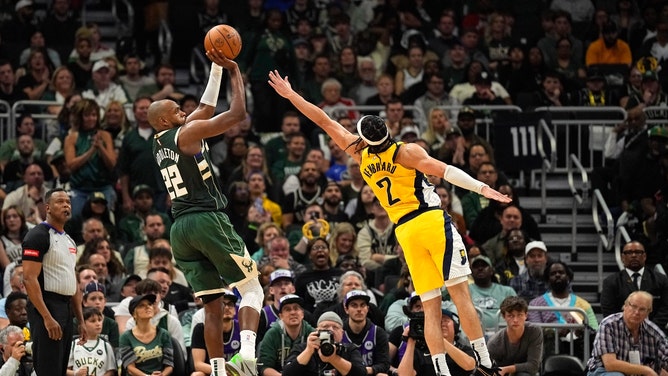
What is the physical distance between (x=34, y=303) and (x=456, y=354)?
442cm

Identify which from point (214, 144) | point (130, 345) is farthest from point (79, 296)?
point (214, 144)

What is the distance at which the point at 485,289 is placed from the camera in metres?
17.8

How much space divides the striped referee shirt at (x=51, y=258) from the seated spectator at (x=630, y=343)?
19.4 feet

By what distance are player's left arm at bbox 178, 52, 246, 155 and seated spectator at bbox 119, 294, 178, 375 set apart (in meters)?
3.66

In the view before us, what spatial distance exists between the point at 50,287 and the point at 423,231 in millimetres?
3517

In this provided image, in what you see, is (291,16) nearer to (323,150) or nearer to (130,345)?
(323,150)

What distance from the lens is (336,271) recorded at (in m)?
18.0

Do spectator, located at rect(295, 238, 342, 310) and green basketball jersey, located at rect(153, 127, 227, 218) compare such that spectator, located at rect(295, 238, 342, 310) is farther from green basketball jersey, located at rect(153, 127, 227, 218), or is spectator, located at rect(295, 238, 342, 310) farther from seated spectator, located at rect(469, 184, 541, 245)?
green basketball jersey, located at rect(153, 127, 227, 218)

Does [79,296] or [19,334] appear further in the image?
[19,334]

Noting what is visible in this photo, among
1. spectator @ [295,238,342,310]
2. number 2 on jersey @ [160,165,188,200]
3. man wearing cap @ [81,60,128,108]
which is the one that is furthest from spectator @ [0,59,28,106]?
number 2 on jersey @ [160,165,188,200]

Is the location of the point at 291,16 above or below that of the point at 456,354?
above

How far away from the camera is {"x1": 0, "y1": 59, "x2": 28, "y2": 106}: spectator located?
2242cm

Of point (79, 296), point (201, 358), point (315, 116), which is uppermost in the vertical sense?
point (315, 116)

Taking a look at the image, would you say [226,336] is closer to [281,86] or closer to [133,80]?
[281,86]
